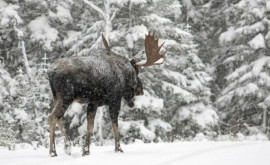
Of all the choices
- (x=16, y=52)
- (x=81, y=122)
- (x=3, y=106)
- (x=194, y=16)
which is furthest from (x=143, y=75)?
(x=194, y=16)

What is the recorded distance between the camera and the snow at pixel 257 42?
17.2 meters

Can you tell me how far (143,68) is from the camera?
14.9 m

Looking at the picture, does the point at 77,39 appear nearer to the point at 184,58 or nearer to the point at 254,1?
the point at 184,58

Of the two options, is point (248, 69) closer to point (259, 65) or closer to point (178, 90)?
point (259, 65)

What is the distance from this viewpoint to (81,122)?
51.6 feet

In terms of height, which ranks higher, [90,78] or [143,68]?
[143,68]

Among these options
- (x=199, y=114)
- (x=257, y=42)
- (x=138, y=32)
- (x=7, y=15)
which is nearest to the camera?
(x=138, y=32)

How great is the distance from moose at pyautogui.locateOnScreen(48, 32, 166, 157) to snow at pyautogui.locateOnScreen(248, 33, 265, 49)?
40.1ft

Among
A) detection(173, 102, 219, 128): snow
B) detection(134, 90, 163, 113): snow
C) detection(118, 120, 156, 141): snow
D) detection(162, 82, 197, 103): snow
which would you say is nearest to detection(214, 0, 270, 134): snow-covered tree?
detection(173, 102, 219, 128): snow

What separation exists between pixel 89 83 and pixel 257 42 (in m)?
13.7

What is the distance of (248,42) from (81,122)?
9243 millimetres

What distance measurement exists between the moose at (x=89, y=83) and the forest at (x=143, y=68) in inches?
272

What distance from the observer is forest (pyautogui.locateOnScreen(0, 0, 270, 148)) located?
14.1 metres

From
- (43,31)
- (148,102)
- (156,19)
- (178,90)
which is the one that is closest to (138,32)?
(156,19)
